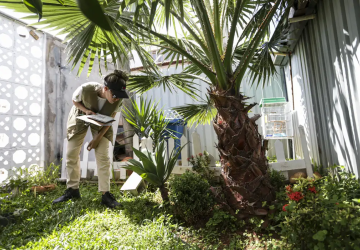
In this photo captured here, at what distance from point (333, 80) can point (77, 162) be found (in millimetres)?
2979

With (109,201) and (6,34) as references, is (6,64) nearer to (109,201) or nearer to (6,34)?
(6,34)

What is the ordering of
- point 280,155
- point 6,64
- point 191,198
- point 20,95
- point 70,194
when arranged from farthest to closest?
point 20,95 < point 6,64 < point 280,155 < point 70,194 < point 191,198

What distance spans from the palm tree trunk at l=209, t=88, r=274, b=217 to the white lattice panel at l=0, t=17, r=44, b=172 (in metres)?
3.62

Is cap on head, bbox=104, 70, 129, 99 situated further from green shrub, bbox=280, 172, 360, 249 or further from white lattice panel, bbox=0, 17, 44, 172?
white lattice panel, bbox=0, 17, 44, 172

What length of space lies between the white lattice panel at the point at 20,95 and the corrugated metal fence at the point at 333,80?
179 inches

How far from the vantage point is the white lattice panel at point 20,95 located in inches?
148

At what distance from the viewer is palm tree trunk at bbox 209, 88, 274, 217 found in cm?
193

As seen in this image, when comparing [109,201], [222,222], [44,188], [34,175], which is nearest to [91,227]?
[109,201]

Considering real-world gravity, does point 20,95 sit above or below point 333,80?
above

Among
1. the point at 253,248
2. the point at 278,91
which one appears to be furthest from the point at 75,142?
the point at 278,91

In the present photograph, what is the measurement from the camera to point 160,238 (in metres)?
1.74

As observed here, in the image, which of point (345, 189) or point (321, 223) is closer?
point (321, 223)

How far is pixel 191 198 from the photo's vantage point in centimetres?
207

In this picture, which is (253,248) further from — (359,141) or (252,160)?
(359,141)
